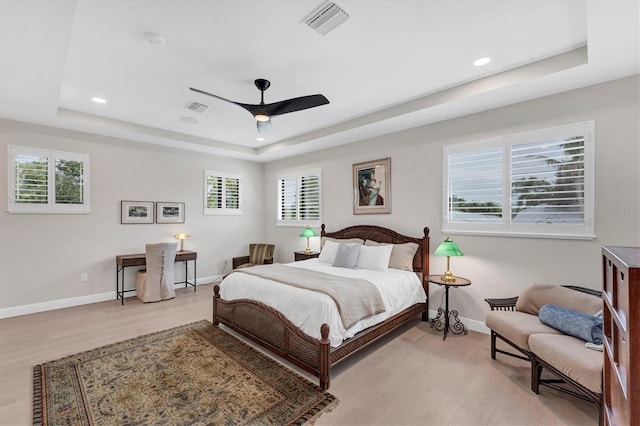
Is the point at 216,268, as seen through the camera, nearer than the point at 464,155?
No

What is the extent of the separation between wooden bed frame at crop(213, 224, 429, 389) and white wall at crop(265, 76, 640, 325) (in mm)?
205

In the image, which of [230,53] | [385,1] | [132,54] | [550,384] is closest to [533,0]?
[385,1]

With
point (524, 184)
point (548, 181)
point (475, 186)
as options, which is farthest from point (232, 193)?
point (548, 181)

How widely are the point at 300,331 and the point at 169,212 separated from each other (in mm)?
4293

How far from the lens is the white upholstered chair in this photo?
4.93 m

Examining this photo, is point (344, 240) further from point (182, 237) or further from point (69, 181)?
point (69, 181)

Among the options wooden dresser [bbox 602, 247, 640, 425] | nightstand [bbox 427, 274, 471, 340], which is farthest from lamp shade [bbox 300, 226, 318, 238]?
wooden dresser [bbox 602, 247, 640, 425]

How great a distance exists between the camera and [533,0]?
2131 mm

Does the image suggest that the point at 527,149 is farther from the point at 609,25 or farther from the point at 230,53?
the point at 230,53

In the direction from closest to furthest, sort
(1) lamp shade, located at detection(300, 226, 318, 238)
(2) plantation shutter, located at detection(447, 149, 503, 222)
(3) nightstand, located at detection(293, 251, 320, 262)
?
(2) plantation shutter, located at detection(447, 149, 503, 222) < (3) nightstand, located at detection(293, 251, 320, 262) < (1) lamp shade, located at detection(300, 226, 318, 238)

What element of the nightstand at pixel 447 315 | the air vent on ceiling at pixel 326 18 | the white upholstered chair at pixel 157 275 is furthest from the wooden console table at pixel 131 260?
the air vent on ceiling at pixel 326 18

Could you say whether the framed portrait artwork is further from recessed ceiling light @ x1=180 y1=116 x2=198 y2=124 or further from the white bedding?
recessed ceiling light @ x1=180 y1=116 x2=198 y2=124

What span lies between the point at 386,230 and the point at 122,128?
4.60 metres

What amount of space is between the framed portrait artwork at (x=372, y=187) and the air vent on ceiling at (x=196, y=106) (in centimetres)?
263
